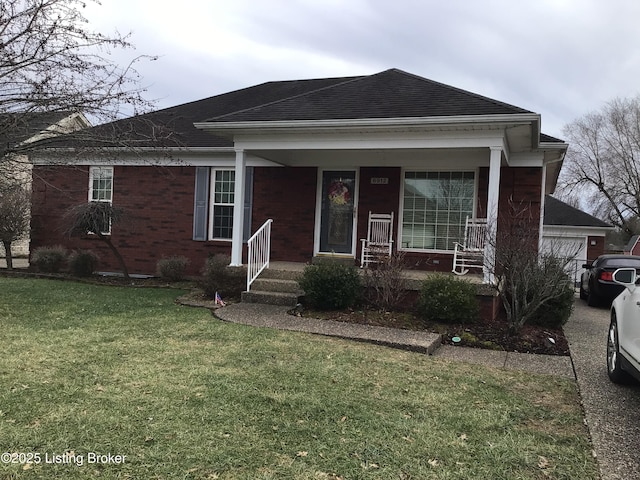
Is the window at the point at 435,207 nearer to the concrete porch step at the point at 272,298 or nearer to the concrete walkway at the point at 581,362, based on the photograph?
the concrete walkway at the point at 581,362

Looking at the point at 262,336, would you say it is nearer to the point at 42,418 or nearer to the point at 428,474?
the point at 42,418

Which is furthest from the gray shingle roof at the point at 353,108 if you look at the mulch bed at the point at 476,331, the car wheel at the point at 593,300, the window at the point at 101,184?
the car wheel at the point at 593,300

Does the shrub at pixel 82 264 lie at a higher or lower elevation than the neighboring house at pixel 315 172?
lower

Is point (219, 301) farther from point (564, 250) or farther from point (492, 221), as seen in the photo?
point (564, 250)

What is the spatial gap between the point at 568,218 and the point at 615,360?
816 inches

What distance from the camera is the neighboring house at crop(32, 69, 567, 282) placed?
333 inches

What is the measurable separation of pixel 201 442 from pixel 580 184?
1705 inches

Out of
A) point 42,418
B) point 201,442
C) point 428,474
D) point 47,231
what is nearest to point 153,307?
point 42,418

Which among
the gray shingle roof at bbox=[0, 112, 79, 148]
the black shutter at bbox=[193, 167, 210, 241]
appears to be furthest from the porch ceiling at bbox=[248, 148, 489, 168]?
the gray shingle roof at bbox=[0, 112, 79, 148]

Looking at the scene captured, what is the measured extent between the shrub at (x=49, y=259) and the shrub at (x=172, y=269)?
2766mm

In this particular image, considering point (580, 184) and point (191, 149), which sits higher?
point (580, 184)

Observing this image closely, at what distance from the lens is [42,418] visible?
3.57 metres

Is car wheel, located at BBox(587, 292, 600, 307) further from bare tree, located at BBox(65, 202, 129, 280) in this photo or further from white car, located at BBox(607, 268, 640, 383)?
bare tree, located at BBox(65, 202, 129, 280)

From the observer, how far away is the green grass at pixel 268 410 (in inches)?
123
